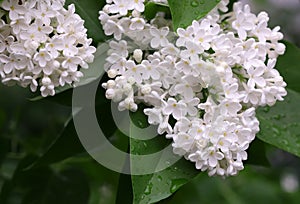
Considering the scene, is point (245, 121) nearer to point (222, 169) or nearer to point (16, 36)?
point (222, 169)

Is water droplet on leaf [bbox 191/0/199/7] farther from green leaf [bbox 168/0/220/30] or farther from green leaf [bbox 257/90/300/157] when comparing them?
green leaf [bbox 257/90/300/157]

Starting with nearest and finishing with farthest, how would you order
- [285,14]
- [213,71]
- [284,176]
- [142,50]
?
1. [213,71]
2. [142,50]
3. [284,176]
4. [285,14]

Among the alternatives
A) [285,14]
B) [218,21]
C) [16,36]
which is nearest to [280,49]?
A: [218,21]

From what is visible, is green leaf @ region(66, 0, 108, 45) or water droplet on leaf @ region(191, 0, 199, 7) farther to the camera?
green leaf @ region(66, 0, 108, 45)

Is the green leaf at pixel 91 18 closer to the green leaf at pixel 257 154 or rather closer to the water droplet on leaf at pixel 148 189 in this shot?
the water droplet on leaf at pixel 148 189

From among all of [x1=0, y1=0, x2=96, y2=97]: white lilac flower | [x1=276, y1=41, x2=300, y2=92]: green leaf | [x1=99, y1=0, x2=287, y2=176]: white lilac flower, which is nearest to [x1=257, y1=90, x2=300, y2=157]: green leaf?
[x1=276, y1=41, x2=300, y2=92]: green leaf

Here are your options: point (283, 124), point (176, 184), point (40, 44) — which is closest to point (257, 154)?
Answer: point (283, 124)

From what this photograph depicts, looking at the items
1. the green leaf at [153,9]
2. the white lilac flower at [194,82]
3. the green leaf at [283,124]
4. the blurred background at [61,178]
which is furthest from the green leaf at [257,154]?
the green leaf at [153,9]
